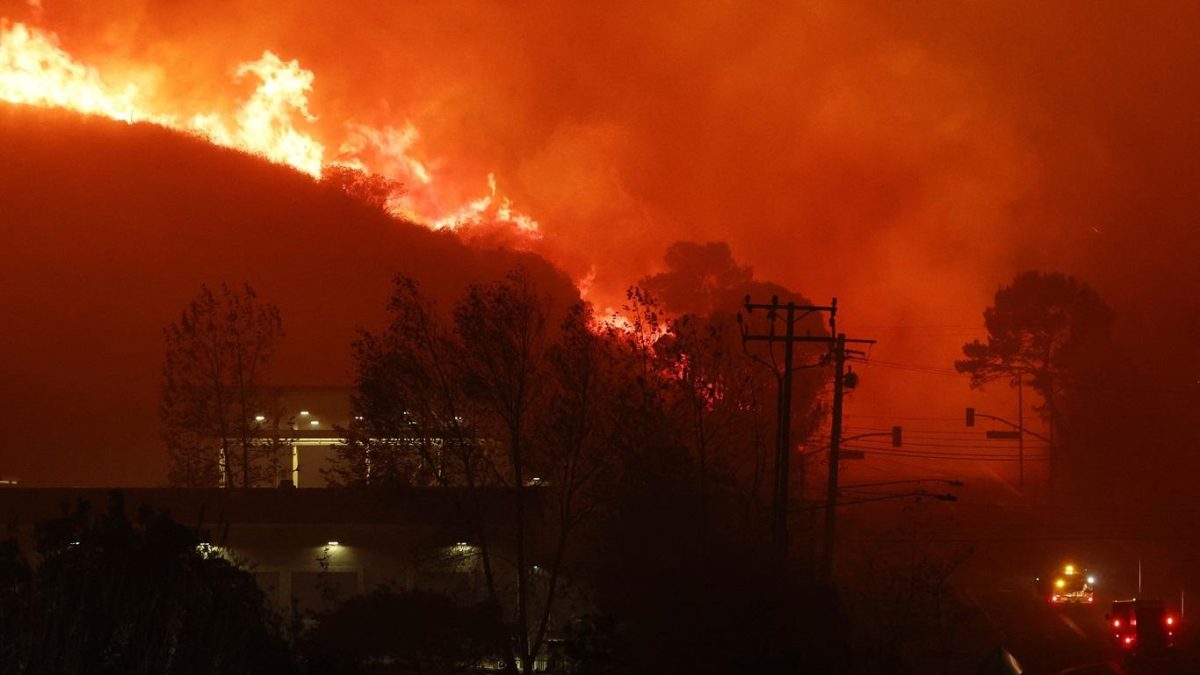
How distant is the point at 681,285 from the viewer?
72.4 metres

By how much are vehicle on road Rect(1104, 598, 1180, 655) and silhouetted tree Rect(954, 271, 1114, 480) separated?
34.2 meters

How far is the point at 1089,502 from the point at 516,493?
1940 inches

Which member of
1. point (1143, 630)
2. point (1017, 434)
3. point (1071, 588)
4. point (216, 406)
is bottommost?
point (1071, 588)

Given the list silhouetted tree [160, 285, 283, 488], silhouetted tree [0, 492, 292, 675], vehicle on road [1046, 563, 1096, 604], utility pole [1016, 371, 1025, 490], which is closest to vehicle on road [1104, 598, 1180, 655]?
vehicle on road [1046, 563, 1096, 604]

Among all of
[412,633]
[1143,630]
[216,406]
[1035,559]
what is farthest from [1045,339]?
[412,633]

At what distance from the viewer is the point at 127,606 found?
12352 millimetres

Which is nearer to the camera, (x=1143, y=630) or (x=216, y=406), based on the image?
(x=1143, y=630)

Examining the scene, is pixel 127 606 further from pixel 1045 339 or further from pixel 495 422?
pixel 1045 339

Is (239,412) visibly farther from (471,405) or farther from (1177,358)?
(1177,358)

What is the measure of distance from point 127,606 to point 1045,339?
71.9m

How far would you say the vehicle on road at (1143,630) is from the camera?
41.0 metres

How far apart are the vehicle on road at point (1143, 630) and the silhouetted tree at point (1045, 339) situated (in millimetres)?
34238

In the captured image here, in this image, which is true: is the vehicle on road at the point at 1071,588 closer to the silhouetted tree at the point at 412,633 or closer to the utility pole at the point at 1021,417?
the utility pole at the point at 1021,417

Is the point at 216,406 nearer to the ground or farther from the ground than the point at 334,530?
farther from the ground
